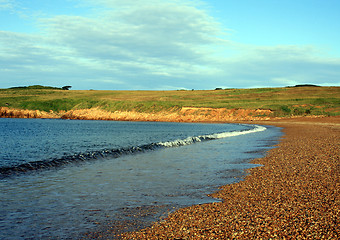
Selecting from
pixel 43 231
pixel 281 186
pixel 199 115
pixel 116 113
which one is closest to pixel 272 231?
pixel 281 186

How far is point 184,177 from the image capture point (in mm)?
14164

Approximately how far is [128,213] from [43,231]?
7.79 ft

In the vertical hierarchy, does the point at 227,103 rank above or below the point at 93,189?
above

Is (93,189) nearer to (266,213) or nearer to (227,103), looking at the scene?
(266,213)

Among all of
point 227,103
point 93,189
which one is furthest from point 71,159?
point 227,103

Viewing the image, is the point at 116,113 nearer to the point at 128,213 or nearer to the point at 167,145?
the point at 167,145

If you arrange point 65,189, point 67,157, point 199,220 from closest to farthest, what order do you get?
point 199,220 < point 65,189 < point 67,157

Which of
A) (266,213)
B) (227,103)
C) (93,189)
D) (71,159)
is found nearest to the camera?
(266,213)

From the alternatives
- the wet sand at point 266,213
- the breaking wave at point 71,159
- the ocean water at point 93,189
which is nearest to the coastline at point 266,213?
the wet sand at point 266,213

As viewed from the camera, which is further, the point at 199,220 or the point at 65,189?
the point at 65,189

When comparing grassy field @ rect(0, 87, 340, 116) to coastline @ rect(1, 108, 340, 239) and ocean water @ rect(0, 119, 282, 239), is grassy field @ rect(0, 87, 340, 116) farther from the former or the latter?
coastline @ rect(1, 108, 340, 239)

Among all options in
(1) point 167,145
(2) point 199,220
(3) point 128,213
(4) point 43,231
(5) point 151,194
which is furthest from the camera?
(1) point 167,145

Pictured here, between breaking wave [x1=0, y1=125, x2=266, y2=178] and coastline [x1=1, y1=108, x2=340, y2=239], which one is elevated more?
coastline [x1=1, y1=108, x2=340, y2=239]

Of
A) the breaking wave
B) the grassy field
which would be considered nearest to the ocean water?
the breaking wave
